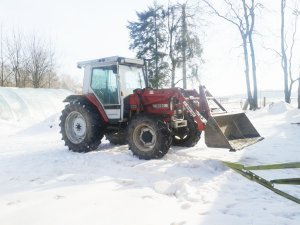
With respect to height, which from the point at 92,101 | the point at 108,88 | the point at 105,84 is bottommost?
the point at 92,101

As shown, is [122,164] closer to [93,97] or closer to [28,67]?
[93,97]

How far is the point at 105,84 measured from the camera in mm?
8766

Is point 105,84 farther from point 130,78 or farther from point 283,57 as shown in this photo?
point 283,57

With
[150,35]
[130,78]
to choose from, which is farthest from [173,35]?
[130,78]

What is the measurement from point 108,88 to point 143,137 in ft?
5.47

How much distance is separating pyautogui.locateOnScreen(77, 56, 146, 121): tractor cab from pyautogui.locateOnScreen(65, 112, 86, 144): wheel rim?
0.66 m

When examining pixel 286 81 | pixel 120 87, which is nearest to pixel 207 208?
pixel 120 87

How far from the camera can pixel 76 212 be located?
4.44m

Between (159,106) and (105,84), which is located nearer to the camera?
(159,106)

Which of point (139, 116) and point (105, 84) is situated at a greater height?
point (105, 84)

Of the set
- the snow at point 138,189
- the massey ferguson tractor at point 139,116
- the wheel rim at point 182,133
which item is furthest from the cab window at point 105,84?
the wheel rim at point 182,133

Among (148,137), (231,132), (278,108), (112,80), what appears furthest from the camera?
(278,108)

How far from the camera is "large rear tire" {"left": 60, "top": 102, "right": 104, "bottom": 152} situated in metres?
8.61

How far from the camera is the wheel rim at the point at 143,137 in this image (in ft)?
25.4
